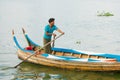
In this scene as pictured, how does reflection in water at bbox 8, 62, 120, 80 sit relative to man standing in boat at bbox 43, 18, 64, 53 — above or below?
below

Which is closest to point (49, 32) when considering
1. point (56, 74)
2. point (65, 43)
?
point (56, 74)

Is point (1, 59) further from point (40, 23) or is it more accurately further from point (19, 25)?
point (40, 23)

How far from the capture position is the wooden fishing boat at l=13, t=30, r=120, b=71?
1348 centimetres

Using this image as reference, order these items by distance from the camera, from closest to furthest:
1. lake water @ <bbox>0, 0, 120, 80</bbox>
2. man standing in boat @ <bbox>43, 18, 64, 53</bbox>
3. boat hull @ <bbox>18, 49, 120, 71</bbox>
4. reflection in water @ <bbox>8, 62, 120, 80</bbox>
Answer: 1. boat hull @ <bbox>18, 49, 120, 71</bbox>
2. reflection in water @ <bbox>8, 62, 120, 80</bbox>
3. lake water @ <bbox>0, 0, 120, 80</bbox>
4. man standing in boat @ <bbox>43, 18, 64, 53</bbox>

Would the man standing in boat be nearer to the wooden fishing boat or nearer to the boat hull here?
the wooden fishing boat

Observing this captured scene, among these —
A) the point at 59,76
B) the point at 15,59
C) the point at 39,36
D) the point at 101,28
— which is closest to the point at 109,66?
the point at 59,76

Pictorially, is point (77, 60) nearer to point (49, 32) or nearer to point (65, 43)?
A: point (49, 32)

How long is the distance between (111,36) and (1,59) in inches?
455

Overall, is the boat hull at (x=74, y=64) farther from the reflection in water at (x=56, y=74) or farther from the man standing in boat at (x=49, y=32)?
the man standing in boat at (x=49, y=32)

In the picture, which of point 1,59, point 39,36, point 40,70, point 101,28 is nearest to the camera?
point 40,70

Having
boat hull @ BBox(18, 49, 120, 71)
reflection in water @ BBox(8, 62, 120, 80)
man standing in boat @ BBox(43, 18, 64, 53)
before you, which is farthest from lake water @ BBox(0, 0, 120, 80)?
man standing in boat @ BBox(43, 18, 64, 53)

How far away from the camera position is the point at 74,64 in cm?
1427

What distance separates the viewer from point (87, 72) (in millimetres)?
14203

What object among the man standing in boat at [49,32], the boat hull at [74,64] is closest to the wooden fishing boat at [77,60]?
the boat hull at [74,64]
